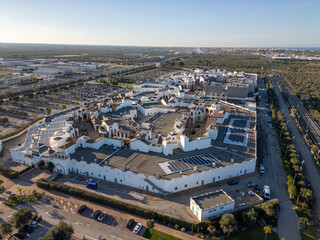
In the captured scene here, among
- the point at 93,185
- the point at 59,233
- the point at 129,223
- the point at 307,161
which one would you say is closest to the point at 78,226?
the point at 59,233

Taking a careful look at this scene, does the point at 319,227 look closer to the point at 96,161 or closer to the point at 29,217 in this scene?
the point at 96,161

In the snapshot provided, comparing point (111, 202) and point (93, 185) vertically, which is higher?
point (93, 185)

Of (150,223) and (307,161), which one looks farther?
(307,161)

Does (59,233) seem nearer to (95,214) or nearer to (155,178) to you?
(95,214)

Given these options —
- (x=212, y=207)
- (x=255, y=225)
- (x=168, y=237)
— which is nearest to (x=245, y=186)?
(x=255, y=225)

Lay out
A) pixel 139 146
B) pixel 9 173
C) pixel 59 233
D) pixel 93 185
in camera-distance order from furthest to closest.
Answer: pixel 139 146 < pixel 9 173 < pixel 93 185 < pixel 59 233

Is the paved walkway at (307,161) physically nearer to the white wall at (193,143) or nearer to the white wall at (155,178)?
the white wall at (155,178)

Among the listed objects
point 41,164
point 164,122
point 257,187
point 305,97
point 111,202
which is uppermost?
point 305,97

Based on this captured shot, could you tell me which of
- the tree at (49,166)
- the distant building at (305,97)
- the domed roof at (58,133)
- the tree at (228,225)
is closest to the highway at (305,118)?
the distant building at (305,97)
